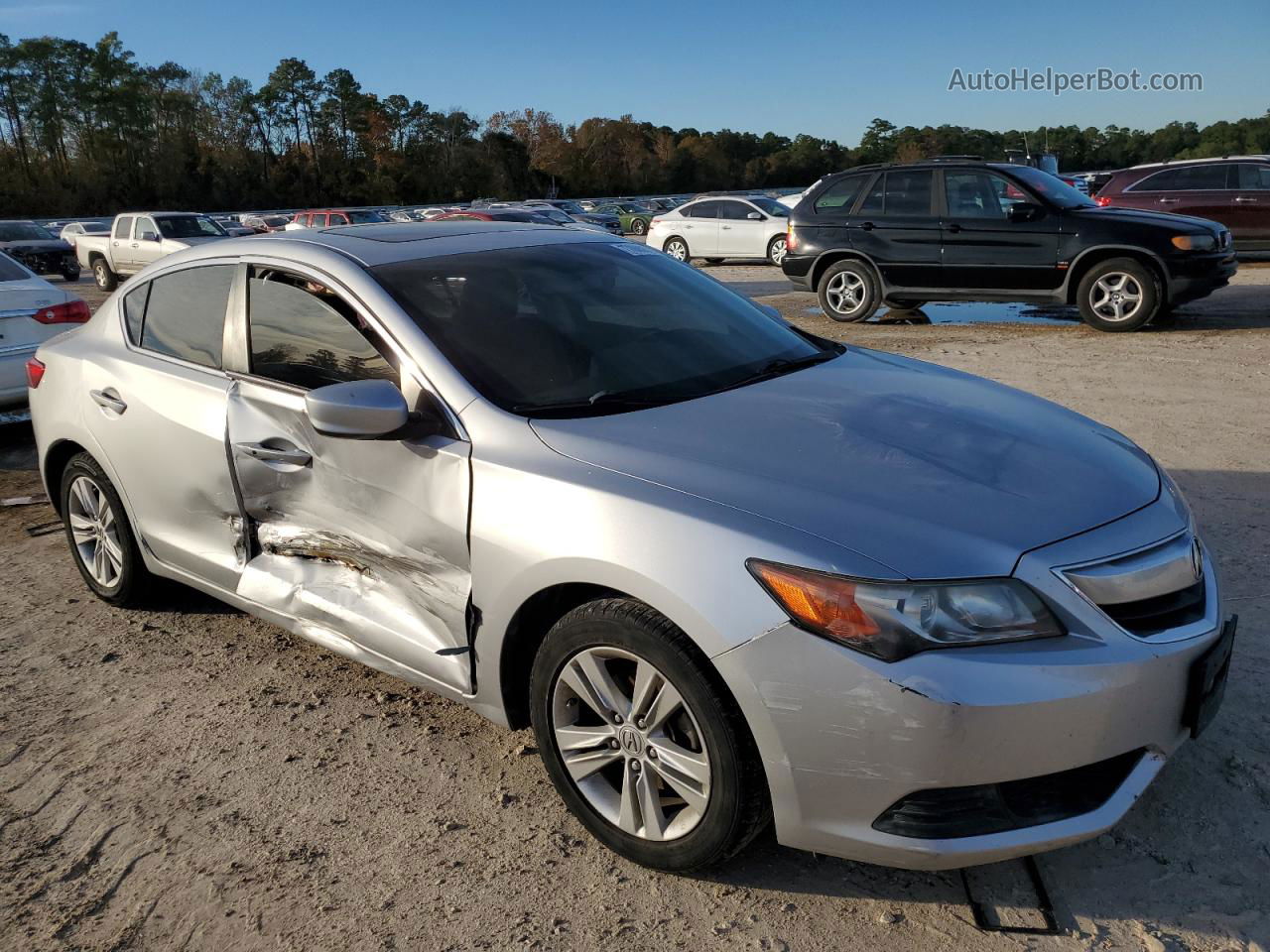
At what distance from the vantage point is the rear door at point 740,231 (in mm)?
21625

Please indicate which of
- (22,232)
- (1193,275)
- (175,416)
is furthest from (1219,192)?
(22,232)

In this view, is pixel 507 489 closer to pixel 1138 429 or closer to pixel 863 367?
pixel 863 367

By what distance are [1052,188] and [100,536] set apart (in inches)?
403

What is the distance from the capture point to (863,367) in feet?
12.0

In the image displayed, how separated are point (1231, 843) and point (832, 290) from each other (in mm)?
10488

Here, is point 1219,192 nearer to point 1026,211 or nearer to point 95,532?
point 1026,211

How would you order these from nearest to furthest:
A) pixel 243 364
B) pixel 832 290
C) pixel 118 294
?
pixel 243 364 → pixel 118 294 → pixel 832 290

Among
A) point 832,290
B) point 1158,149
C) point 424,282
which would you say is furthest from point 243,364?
point 1158,149

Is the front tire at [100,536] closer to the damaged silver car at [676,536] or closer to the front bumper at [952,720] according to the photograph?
the damaged silver car at [676,536]

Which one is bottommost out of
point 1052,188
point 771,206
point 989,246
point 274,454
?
point 274,454

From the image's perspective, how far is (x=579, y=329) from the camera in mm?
3406

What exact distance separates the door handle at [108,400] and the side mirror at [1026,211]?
9.63 metres

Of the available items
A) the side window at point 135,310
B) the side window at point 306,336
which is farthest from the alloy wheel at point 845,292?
the side window at point 306,336

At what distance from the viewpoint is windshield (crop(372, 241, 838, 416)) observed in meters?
3.11
